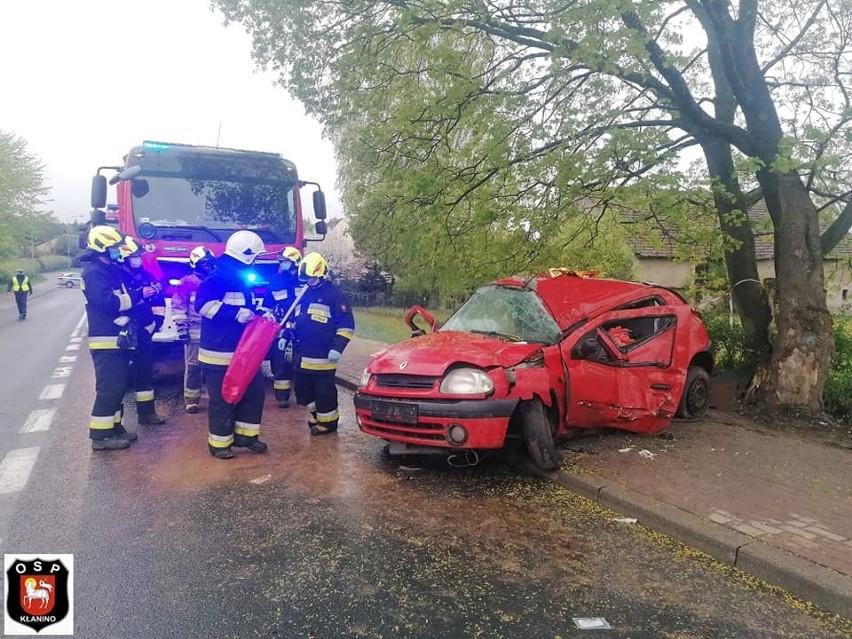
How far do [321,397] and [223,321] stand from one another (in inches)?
54.8

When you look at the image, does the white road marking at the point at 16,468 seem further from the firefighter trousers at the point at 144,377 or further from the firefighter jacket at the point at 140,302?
the firefighter jacket at the point at 140,302

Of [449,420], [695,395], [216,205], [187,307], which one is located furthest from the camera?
[216,205]

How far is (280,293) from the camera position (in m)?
6.63

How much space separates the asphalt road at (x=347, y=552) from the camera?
120 inches

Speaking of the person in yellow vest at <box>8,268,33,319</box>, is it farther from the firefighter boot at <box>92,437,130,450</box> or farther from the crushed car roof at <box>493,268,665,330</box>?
the crushed car roof at <box>493,268,665,330</box>

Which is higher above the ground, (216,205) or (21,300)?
(216,205)

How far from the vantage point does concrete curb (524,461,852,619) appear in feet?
→ 10.8

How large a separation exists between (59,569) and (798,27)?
33.2 feet

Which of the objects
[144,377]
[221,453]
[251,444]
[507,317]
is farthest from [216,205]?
[507,317]

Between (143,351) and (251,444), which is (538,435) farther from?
(143,351)

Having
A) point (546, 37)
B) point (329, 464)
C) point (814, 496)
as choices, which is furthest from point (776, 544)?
point (546, 37)

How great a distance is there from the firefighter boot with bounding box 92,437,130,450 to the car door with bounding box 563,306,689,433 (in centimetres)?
412

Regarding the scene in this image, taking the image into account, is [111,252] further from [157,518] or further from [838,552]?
[838,552]

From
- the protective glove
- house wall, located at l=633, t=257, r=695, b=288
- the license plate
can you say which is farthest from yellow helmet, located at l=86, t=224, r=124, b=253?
house wall, located at l=633, t=257, r=695, b=288
